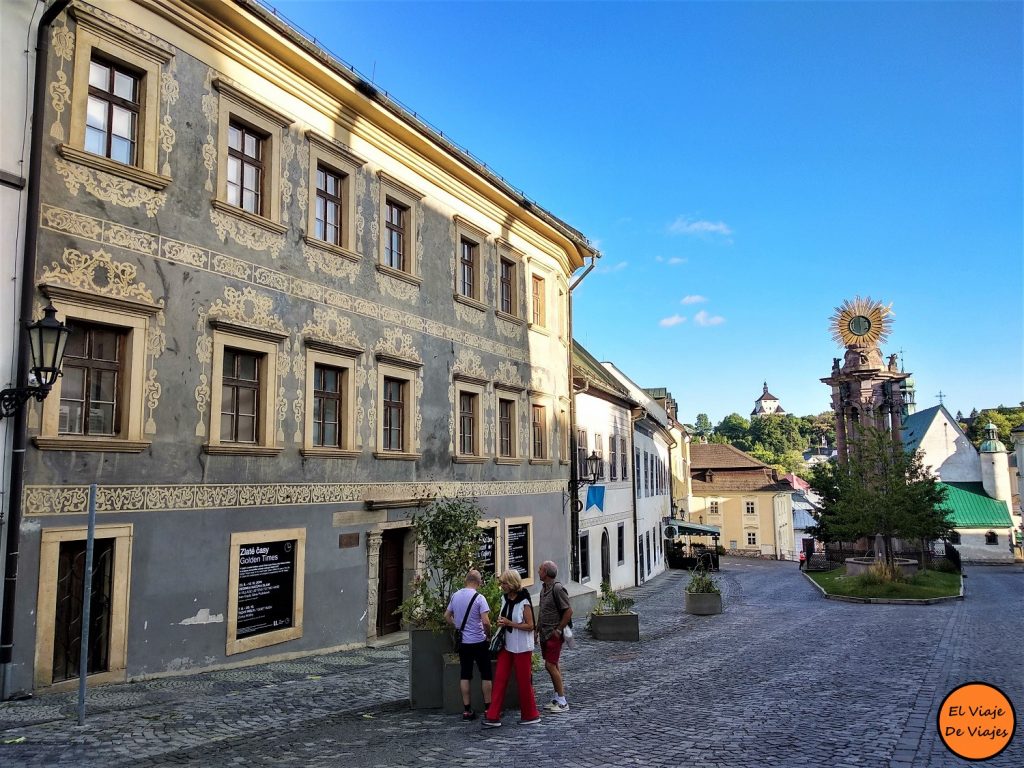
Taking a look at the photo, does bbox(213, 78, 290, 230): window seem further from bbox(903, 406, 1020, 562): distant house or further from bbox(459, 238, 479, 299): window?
bbox(903, 406, 1020, 562): distant house

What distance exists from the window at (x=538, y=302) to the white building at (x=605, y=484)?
299cm

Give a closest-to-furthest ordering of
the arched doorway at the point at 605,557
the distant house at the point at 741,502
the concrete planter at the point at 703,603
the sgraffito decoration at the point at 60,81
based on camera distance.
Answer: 1. the sgraffito decoration at the point at 60,81
2. the concrete planter at the point at 703,603
3. the arched doorway at the point at 605,557
4. the distant house at the point at 741,502

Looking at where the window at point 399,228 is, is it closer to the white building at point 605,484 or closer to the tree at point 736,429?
the white building at point 605,484

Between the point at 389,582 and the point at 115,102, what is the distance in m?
10.1

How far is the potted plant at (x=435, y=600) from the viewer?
9578mm

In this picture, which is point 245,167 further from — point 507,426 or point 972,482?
point 972,482

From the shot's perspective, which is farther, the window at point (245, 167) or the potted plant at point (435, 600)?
the window at point (245, 167)

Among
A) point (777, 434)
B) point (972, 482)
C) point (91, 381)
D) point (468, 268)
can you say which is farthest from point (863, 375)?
point (777, 434)

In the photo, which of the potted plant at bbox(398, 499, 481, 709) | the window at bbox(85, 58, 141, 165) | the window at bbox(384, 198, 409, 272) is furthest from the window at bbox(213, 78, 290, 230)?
the potted plant at bbox(398, 499, 481, 709)

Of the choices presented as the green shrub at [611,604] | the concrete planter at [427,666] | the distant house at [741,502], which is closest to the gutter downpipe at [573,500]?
the green shrub at [611,604]

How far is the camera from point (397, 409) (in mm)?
16875

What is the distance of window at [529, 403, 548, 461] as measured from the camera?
73.8ft

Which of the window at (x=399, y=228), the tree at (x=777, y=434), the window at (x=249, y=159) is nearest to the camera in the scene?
the window at (x=249, y=159)

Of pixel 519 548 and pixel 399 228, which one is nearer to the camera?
pixel 399 228
